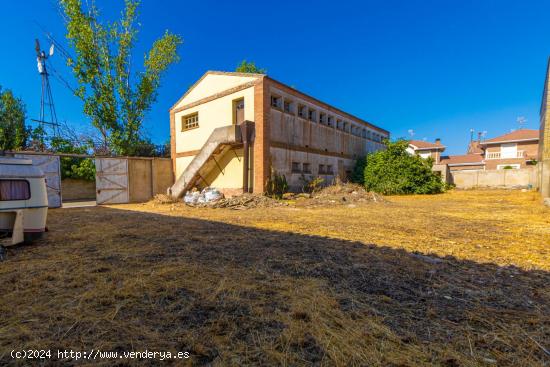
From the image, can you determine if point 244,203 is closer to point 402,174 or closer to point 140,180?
point 140,180

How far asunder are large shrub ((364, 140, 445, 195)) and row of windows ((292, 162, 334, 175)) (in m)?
3.73

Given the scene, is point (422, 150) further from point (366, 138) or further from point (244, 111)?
point (244, 111)

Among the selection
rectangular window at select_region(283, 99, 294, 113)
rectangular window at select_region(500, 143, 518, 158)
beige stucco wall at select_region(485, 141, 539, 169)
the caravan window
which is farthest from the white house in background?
the caravan window

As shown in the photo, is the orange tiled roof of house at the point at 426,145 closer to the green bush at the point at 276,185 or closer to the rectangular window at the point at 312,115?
the rectangular window at the point at 312,115

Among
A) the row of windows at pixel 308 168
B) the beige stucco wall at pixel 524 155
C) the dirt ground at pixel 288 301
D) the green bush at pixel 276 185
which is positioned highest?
the beige stucco wall at pixel 524 155

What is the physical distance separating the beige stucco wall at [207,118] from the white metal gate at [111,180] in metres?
3.46

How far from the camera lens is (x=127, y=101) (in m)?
19.0

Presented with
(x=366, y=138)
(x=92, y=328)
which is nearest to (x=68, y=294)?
(x=92, y=328)

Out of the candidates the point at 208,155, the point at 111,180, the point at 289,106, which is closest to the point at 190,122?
the point at 208,155

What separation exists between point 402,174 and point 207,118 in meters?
14.2

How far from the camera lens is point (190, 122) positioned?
1659cm

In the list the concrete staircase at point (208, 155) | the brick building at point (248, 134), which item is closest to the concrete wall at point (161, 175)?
the brick building at point (248, 134)

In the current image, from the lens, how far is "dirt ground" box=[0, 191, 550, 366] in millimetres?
1680

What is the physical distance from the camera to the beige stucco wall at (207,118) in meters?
13.0
